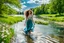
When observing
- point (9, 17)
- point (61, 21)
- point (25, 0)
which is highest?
point (25, 0)

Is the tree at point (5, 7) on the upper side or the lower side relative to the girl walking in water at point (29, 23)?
upper

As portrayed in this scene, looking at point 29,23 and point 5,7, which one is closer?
point 29,23

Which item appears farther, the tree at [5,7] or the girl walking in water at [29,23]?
the tree at [5,7]

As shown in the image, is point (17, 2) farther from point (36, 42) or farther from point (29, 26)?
point (36, 42)

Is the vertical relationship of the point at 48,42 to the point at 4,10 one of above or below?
below

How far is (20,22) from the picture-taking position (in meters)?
11.9

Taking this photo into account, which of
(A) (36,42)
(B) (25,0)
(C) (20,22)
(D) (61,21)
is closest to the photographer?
(A) (36,42)

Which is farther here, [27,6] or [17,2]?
[17,2]

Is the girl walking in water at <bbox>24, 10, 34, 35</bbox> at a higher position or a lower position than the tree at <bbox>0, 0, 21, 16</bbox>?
lower

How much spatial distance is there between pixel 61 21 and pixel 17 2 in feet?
14.3

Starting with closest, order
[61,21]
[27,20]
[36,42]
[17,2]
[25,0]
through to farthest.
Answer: [36,42] → [27,20] → [25,0] → [17,2] → [61,21]

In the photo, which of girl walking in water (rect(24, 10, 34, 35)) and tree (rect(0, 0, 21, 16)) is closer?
girl walking in water (rect(24, 10, 34, 35))

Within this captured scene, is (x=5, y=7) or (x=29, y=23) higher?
(x=5, y=7)

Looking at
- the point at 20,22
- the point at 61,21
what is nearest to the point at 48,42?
the point at 20,22
